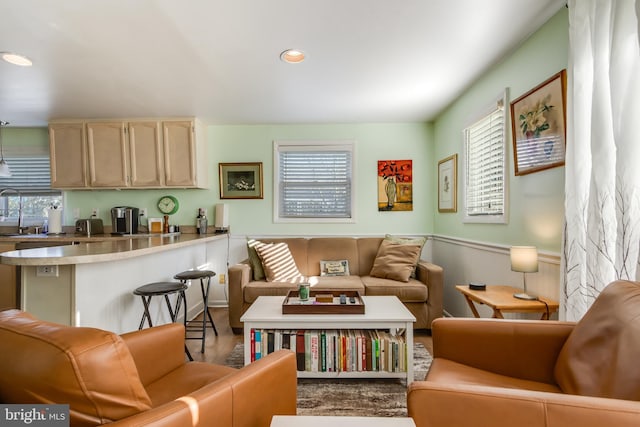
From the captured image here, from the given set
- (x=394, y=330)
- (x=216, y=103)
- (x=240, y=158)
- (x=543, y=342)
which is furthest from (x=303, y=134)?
(x=543, y=342)

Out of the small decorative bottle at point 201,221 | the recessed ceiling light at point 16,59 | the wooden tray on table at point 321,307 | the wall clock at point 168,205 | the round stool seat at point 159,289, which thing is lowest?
the wooden tray on table at point 321,307

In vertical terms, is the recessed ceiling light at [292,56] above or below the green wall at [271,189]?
above

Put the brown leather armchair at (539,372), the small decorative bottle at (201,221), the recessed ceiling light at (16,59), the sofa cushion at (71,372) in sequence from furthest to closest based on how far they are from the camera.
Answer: the small decorative bottle at (201,221) → the recessed ceiling light at (16,59) → the brown leather armchair at (539,372) → the sofa cushion at (71,372)

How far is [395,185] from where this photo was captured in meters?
3.88

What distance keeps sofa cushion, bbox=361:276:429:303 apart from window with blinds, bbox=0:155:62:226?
420cm

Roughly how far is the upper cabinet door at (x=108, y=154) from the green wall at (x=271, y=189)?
321mm

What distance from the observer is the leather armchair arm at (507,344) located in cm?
133

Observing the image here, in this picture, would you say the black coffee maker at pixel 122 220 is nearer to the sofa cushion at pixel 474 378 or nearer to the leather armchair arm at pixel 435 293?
the leather armchair arm at pixel 435 293

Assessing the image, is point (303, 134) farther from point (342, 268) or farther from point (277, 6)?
point (277, 6)

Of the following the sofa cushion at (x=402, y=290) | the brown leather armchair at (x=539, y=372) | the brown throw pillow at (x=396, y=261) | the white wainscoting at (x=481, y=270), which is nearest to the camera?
the brown leather armchair at (x=539, y=372)

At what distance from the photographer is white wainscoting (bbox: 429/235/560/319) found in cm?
191

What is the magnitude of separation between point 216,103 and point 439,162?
265 cm

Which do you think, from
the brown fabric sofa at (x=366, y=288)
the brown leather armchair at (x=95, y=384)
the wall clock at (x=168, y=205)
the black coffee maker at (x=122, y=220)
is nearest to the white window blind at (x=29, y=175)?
the black coffee maker at (x=122, y=220)

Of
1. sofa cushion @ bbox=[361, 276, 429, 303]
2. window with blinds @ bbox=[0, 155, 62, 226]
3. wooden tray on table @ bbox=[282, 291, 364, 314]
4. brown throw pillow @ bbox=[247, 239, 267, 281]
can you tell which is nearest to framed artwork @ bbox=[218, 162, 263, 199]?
brown throw pillow @ bbox=[247, 239, 267, 281]
